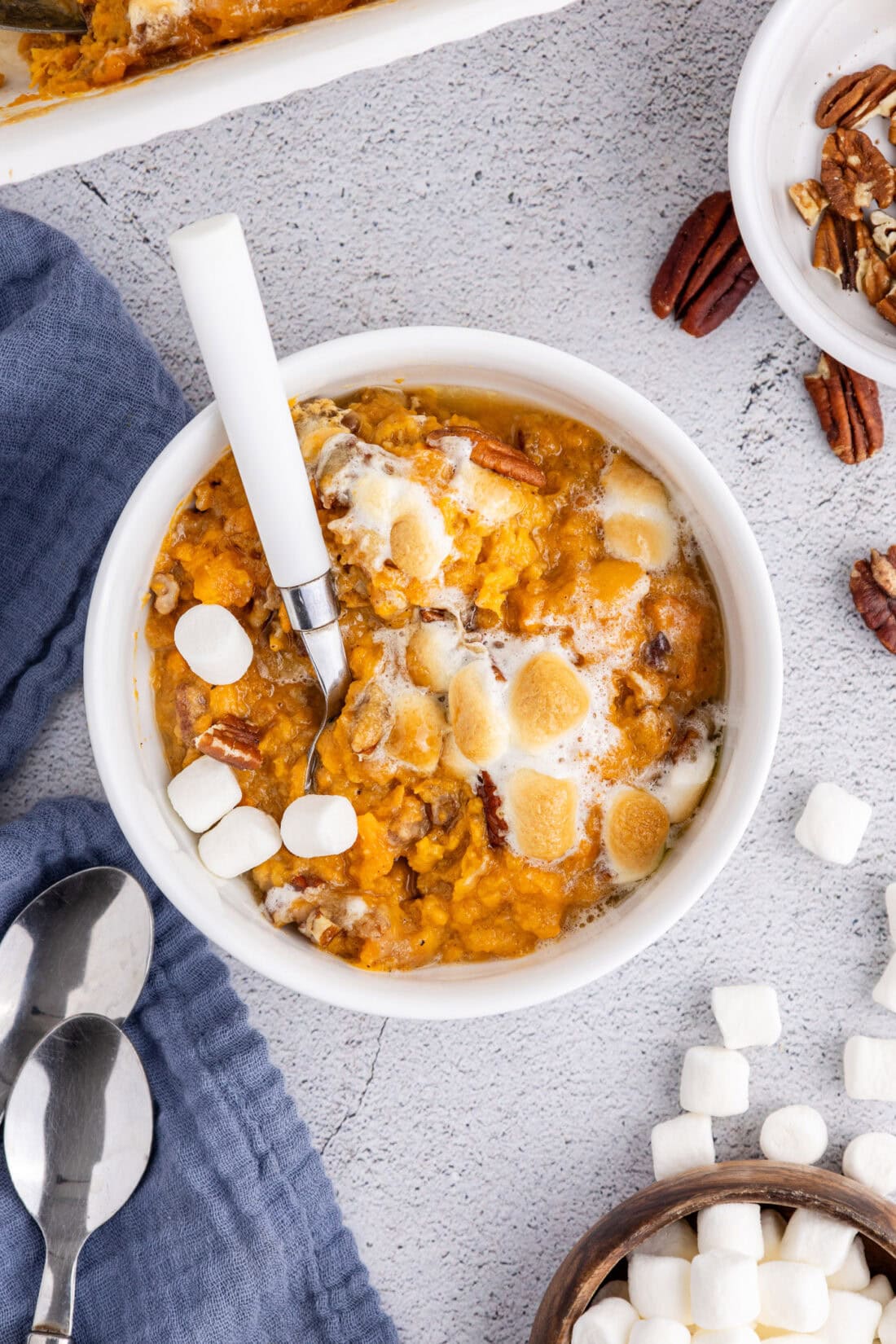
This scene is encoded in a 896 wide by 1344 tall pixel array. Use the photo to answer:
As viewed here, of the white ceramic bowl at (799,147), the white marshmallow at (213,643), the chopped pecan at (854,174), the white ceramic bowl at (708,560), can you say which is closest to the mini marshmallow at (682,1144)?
the white ceramic bowl at (708,560)

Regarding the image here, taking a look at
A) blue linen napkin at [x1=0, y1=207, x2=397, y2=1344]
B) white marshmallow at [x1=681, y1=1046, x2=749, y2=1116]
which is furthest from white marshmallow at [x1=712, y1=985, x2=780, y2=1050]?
blue linen napkin at [x1=0, y1=207, x2=397, y2=1344]

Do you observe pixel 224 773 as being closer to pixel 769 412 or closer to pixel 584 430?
pixel 584 430

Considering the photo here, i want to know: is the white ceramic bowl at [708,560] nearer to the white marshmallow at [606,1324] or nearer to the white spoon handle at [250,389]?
the white spoon handle at [250,389]

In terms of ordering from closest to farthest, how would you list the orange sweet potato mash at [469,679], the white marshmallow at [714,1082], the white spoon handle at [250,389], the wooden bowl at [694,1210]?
the white spoon handle at [250,389], the orange sweet potato mash at [469,679], the wooden bowl at [694,1210], the white marshmallow at [714,1082]

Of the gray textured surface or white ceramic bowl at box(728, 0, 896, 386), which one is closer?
white ceramic bowl at box(728, 0, 896, 386)

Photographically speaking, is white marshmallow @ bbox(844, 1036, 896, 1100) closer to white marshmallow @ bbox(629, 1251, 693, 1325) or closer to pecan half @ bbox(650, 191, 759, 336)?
white marshmallow @ bbox(629, 1251, 693, 1325)

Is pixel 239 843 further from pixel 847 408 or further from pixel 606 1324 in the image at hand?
pixel 847 408
